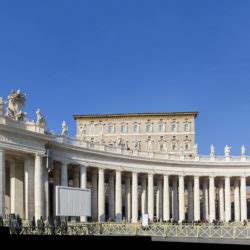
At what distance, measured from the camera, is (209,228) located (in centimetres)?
4541

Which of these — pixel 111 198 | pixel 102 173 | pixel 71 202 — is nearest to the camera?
pixel 71 202

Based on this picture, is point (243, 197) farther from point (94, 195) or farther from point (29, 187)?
point (29, 187)

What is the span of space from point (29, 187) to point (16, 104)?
9.89m

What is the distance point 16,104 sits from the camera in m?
63.1

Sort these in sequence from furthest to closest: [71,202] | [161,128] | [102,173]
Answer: [161,128] < [102,173] < [71,202]

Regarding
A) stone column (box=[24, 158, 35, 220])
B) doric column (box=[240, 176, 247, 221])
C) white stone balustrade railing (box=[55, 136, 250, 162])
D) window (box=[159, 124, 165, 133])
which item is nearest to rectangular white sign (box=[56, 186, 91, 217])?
stone column (box=[24, 158, 35, 220])

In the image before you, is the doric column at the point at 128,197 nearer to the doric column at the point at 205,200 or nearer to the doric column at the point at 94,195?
the doric column at the point at 94,195

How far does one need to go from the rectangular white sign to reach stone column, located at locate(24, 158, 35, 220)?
47.9ft

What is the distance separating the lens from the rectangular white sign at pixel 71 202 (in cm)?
4750

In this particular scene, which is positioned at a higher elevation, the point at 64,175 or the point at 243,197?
the point at 64,175

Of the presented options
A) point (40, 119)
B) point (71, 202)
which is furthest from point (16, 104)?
point (71, 202)

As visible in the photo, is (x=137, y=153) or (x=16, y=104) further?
(x=137, y=153)

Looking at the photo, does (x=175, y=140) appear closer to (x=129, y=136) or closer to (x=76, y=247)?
(x=129, y=136)

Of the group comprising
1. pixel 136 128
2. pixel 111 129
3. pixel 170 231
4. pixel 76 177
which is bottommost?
pixel 170 231
